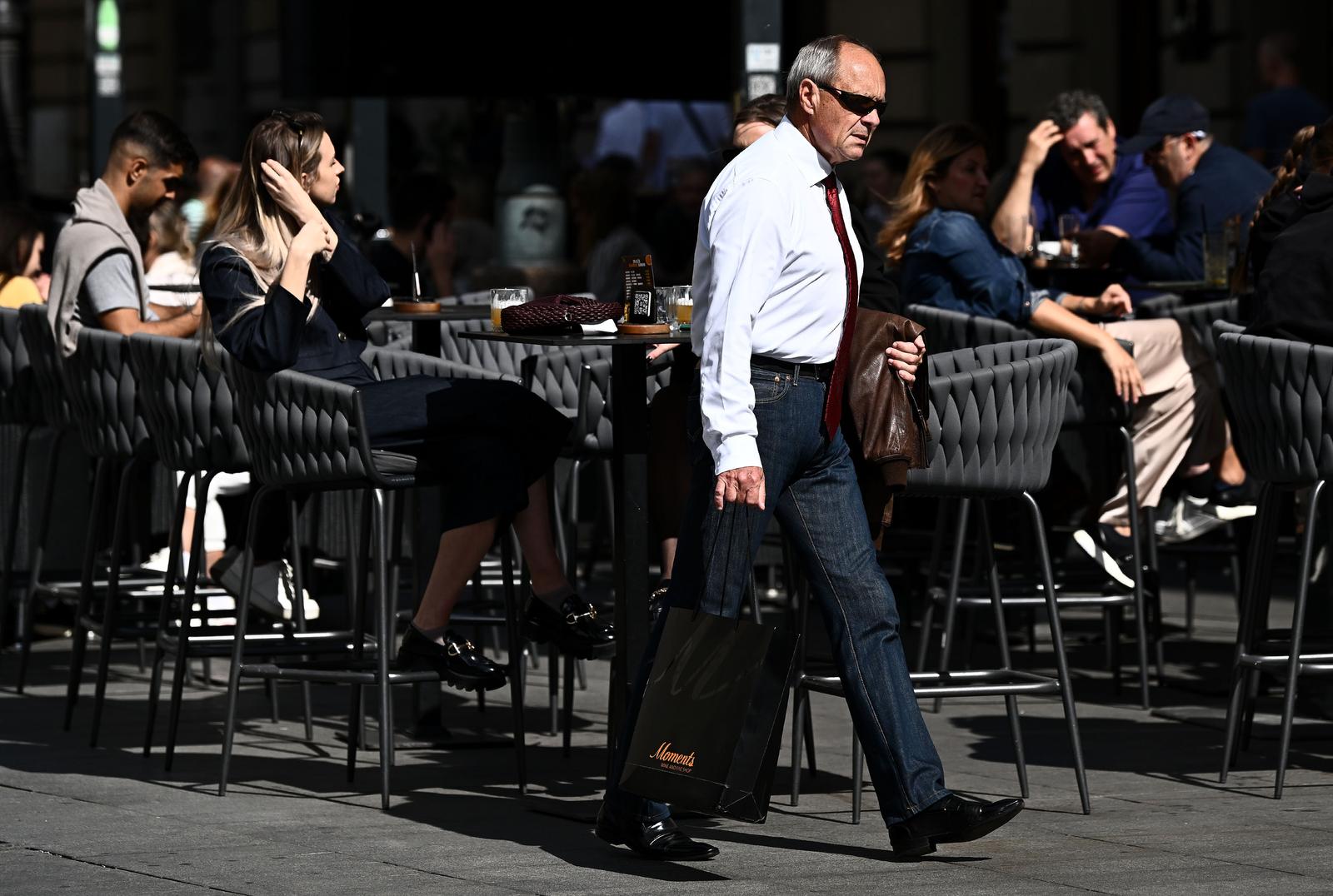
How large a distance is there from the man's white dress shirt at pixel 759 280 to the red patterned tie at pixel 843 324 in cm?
2

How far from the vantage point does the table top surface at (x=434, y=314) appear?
8336 millimetres

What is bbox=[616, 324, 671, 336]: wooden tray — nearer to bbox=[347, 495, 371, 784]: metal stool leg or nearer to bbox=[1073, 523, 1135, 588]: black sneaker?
bbox=[347, 495, 371, 784]: metal stool leg

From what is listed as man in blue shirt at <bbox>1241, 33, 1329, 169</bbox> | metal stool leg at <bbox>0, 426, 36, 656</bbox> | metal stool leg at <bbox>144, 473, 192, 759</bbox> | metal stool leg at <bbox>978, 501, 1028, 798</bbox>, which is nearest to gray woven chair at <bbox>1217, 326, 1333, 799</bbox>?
metal stool leg at <bbox>978, 501, 1028, 798</bbox>

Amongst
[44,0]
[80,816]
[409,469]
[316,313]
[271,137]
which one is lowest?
[80,816]

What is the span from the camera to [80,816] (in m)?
6.68

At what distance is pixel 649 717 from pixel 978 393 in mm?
1341

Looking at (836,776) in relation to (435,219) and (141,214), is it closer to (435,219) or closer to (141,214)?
(141,214)

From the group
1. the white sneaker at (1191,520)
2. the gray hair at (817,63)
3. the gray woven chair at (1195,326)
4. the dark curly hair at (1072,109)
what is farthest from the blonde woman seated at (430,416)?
the dark curly hair at (1072,109)

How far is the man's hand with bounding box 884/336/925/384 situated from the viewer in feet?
20.2

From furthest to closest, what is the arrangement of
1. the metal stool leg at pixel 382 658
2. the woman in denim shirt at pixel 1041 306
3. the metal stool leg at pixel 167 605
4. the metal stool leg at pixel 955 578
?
1. the woman in denim shirt at pixel 1041 306
2. the metal stool leg at pixel 167 605
3. the metal stool leg at pixel 955 578
4. the metal stool leg at pixel 382 658

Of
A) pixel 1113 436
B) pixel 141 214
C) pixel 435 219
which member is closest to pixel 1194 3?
pixel 435 219

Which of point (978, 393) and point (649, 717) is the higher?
point (978, 393)

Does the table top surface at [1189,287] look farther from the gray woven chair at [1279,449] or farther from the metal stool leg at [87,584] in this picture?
the metal stool leg at [87,584]

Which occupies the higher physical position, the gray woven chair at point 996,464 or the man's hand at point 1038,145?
the man's hand at point 1038,145
